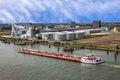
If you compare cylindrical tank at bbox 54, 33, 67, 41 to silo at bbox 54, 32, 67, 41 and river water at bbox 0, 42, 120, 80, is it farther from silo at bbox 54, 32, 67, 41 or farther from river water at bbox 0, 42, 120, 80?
river water at bbox 0, 42, 120, 80

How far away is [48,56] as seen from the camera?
1379 inches

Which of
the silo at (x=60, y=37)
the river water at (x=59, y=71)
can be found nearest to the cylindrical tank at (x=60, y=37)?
the silo at (x=60, y=37)

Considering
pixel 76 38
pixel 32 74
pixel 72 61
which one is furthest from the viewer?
pixel 76 38

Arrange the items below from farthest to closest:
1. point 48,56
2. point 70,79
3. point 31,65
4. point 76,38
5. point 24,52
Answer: point 76,38 → point 24,52 → point 48,56 → point 31,65 → point 70,79

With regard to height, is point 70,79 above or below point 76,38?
below

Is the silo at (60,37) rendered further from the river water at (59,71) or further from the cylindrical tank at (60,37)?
the river water at (59,71)

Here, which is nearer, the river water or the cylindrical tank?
the river water

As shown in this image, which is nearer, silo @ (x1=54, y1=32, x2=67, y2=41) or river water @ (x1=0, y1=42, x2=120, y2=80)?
river water @ (x1=0, y1=42, x2=120, y2=80)

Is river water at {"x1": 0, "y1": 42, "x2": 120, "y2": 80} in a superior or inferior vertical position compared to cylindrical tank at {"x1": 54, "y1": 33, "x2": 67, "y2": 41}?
inferior

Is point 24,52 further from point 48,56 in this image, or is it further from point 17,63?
point 17,63

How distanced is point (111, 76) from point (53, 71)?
5.57m

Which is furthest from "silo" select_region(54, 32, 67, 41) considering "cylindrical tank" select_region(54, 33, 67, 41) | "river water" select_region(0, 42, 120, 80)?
"river water" select_region(0, 42, 120, 80)

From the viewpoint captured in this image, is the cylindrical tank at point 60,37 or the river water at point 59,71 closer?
the river water at point 59,71

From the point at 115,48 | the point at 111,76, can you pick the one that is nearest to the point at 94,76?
the point at 111,76
